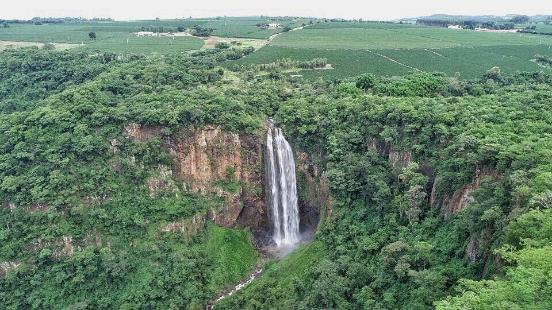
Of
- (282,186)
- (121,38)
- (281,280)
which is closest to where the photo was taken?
(281,280)

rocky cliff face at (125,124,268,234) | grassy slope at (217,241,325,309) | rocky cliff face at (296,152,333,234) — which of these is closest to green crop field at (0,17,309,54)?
rocky cliff face at (125,124,268,234)

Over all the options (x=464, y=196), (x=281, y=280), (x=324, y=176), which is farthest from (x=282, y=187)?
(x=464, y=196)

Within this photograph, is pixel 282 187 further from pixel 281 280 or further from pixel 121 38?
pixel 121 38

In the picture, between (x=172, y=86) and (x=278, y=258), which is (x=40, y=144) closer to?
(x=172, y=86)

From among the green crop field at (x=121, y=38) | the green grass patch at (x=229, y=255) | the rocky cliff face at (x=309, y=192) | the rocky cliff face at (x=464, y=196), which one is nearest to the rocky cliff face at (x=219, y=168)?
the green grass patch at (x=229, y=255)

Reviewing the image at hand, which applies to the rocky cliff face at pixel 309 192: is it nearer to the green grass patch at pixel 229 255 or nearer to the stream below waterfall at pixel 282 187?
the stream below waterfall at pixel 282 187

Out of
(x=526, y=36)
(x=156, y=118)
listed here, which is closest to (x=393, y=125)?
(x=156, y=118)

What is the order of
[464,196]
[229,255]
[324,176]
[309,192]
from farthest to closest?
[309,192] < [229,255] < [324,176] < [464,196]
